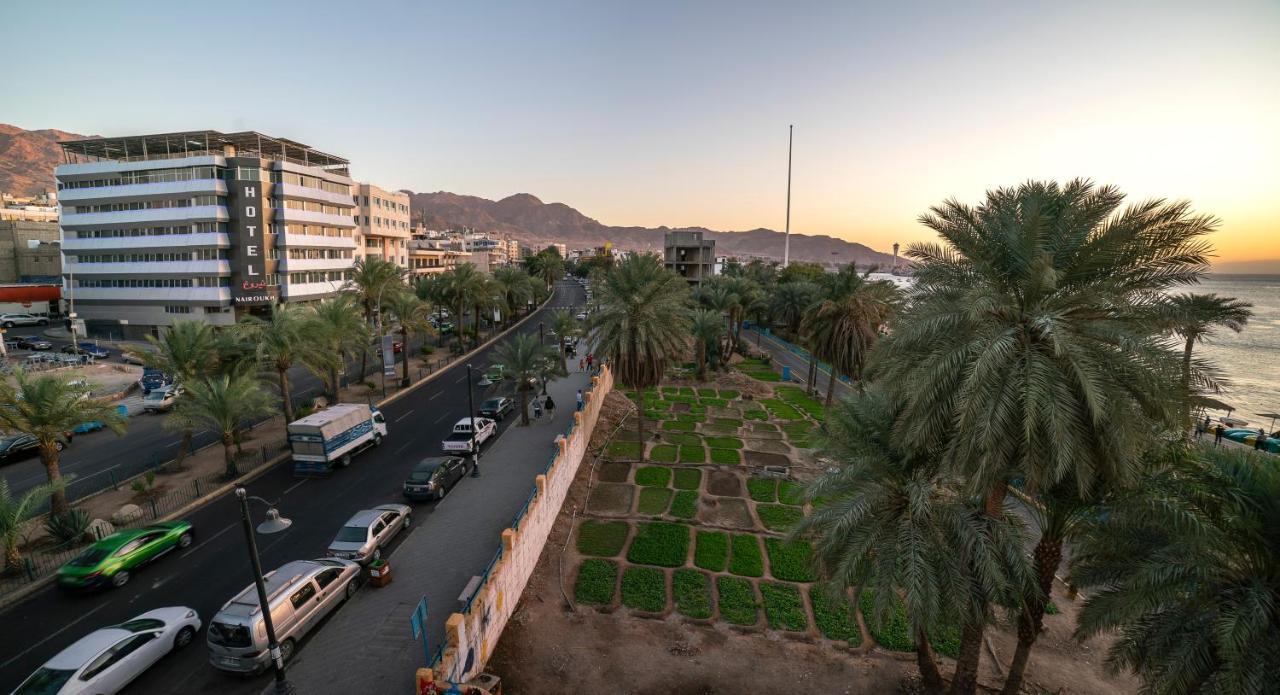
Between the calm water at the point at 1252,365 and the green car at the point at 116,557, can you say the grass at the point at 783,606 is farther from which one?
the calm water at the point at 1252,365

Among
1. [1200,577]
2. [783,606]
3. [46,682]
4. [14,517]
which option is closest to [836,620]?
[783,606]

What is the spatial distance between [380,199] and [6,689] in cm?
7723

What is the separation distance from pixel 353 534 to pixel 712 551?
11.8 meters

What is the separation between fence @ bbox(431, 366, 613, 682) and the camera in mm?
11367

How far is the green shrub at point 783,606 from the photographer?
14.6m

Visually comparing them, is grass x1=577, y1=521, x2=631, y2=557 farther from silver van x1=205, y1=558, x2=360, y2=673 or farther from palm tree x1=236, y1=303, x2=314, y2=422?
palm tree x1=236, y1=303, x2=314, y2=422

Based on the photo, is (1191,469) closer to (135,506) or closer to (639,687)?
(639,687)

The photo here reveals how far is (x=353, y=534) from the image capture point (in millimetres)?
16938

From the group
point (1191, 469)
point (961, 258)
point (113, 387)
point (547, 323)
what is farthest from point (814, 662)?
point (547, 323)

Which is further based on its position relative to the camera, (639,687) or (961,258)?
(639,687)

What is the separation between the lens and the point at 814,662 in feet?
43.8

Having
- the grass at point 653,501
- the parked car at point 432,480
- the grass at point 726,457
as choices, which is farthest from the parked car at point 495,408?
the grass at point 726,457

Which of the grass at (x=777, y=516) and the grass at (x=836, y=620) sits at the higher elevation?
the grass at (x=777, y=516)

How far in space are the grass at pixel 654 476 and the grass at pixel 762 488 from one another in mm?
3703
